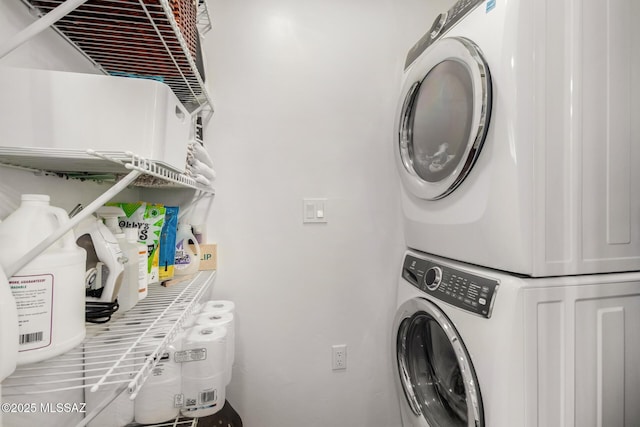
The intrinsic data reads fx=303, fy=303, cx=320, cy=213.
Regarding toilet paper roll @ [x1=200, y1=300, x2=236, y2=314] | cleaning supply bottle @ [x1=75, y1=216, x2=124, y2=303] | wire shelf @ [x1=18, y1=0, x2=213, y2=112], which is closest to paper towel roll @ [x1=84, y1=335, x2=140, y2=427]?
cleaning supply bottle @ [x1=75, y1=216, x2=124, y2=303]

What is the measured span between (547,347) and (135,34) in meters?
1.43

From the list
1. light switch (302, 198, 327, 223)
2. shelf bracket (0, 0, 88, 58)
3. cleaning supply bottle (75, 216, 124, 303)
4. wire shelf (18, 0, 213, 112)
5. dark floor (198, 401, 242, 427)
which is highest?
wire shelf (18, 0, 213, 112)

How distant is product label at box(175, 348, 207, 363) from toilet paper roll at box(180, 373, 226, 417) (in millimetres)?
71

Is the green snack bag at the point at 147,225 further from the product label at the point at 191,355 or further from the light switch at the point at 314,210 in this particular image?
the light switch at the point at 314,210

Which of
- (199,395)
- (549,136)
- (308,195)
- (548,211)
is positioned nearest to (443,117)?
(549,136)

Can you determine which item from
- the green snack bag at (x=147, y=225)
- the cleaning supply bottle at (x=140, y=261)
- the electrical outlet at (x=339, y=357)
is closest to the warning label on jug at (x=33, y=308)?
the cleaning supply bottle at (x=140, y=261)

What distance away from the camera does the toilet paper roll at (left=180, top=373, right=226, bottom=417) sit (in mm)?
1070

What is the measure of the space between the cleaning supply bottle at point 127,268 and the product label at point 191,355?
1.09 ft

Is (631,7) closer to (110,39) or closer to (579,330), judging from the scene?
(579,330)

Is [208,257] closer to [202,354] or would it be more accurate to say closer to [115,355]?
[202,354]

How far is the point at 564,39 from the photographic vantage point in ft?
2.98

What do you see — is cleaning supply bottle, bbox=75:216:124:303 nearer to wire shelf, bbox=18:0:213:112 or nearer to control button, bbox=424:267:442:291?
wire shelf, bbox=18:0:213:112

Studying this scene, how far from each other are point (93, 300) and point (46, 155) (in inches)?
14.3

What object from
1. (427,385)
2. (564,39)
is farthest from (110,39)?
(427,385)
